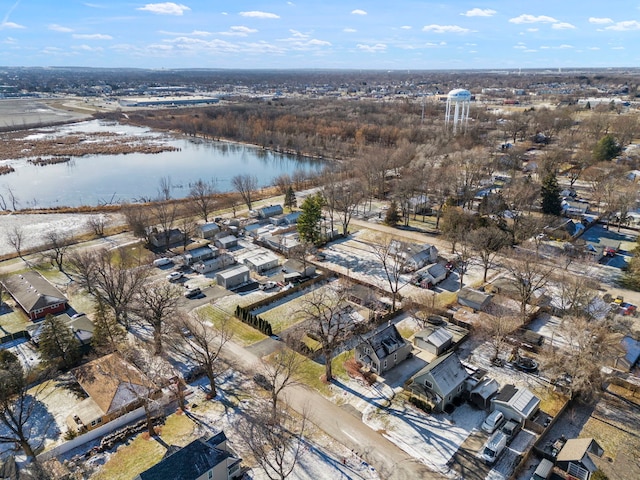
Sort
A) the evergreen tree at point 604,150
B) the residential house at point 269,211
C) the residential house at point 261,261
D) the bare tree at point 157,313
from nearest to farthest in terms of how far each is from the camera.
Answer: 1. the bare tree at point 157,313
2. the residential house at point 261,261
3. the residential house at point 269,211
4. the evergreen tree at point 604,150

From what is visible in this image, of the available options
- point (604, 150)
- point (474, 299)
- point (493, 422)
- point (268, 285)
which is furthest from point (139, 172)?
point (604, 150)

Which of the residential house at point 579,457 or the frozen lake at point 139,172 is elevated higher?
the residential house at point 579,457

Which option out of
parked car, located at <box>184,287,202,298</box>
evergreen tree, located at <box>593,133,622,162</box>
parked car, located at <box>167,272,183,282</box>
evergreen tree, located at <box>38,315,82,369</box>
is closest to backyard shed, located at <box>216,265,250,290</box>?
parked car, located at <box>184,287,202,298</box>

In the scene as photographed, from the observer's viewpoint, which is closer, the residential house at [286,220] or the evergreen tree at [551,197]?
the evergreen tree at [551,197]

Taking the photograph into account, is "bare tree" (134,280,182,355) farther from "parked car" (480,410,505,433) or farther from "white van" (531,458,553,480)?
"white van" (531,458,553,480)

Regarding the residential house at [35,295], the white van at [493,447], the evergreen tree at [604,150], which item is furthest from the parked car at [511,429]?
the evergreen tree at [604,150]

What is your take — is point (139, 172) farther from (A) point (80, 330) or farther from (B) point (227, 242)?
(A) point (80, 330)

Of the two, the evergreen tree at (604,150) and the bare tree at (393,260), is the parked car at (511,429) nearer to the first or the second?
the bare tree at (393,260)

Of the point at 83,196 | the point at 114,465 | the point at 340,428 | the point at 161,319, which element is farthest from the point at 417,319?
the point at 83,196
